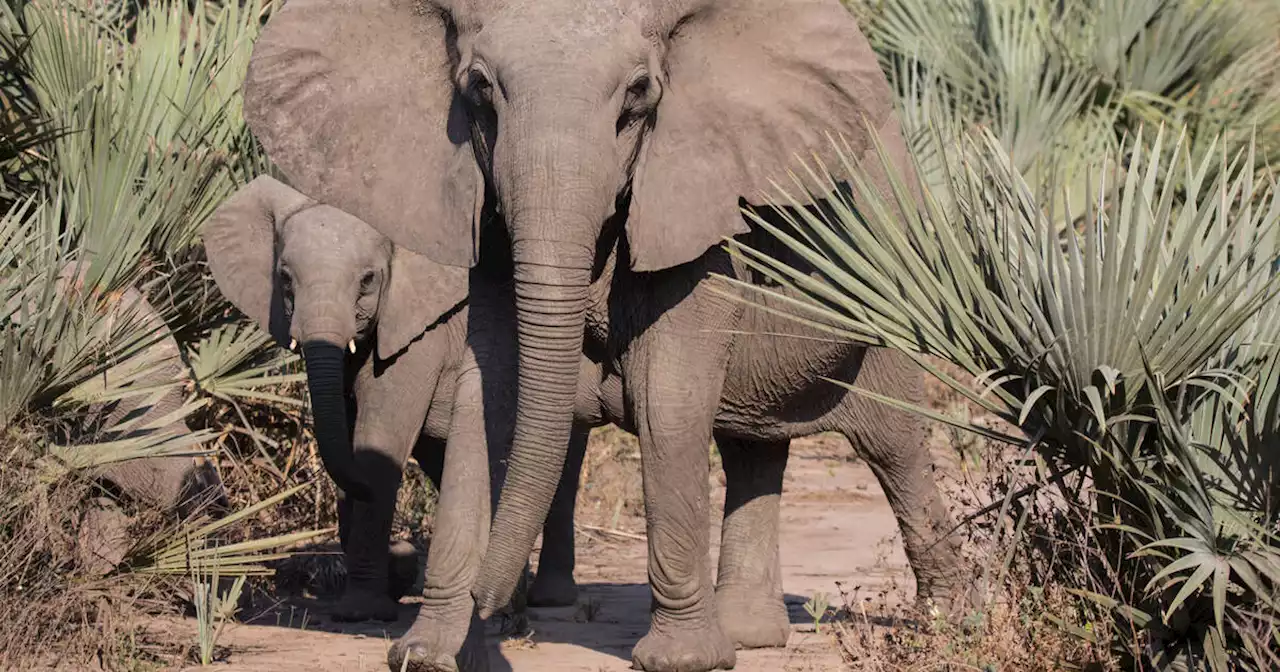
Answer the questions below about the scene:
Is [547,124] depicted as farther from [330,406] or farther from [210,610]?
[330,406]

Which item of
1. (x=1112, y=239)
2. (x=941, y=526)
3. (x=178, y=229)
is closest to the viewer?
(x=1112, y=239)

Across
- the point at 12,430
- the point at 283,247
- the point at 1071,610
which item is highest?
the point at 283,247

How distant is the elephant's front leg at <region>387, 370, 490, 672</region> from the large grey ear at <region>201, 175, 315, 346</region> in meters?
2.48

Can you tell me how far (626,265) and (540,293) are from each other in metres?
0.80

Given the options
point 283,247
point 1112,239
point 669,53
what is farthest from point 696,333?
point 283,247

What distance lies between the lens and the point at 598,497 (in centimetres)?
1117

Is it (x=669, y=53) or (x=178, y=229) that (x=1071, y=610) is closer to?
(x=669, y=53)

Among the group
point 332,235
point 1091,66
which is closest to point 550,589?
point 332,235

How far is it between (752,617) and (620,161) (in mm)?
2347

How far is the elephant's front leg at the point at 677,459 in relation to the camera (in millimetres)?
6297

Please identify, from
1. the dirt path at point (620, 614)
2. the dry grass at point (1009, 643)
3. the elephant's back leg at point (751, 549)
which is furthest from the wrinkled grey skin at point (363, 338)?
the dry grass at point (1009, 643)

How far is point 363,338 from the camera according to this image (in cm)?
820

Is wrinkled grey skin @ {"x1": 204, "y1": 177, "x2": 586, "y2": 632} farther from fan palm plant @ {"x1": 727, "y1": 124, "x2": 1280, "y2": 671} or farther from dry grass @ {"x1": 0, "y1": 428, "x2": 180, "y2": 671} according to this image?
fan palm plant @ {"x1": 727, "y1": 124, "x2": 1280, "y2": 671}

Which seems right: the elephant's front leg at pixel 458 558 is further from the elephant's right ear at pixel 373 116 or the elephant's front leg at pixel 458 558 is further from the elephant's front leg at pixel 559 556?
the elephant's front leg at pixel 559 556
